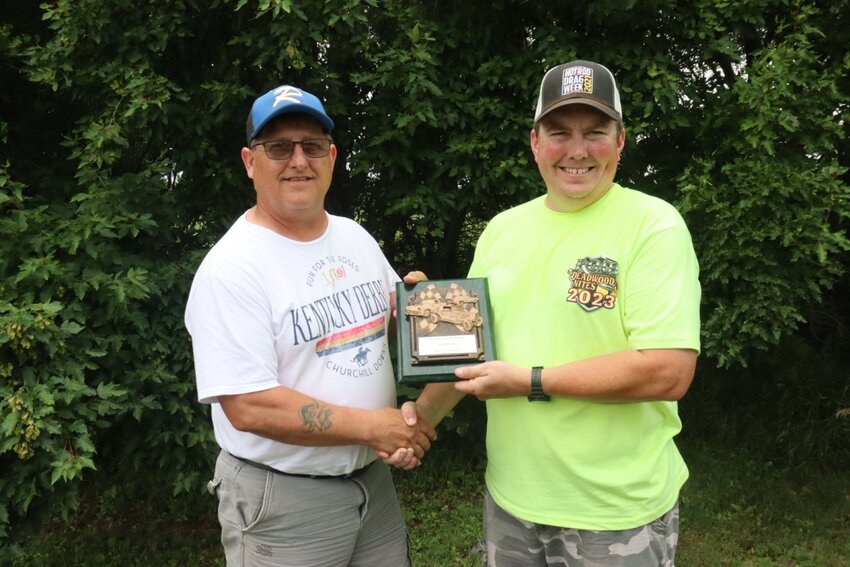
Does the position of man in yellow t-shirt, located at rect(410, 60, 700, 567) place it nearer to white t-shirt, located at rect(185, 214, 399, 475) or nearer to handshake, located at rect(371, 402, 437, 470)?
handshake, located at rect(371, 402, 437, 470)

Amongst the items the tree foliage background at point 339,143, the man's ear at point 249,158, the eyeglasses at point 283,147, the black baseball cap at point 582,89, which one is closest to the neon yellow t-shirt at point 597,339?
A: the black baseball cap at point 582,89

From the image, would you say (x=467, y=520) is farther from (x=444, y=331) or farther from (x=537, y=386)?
(x=537, y=386)

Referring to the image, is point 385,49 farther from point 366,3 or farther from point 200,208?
point 200,208

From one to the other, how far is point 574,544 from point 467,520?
287 cm

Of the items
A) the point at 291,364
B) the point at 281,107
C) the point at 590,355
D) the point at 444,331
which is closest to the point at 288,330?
the point at 291,364

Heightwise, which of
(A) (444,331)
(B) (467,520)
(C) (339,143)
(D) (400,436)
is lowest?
(B) (467,520)

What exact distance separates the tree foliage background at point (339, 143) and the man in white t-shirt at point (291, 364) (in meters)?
1.67

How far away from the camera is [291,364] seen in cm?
229

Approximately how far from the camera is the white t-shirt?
216cm

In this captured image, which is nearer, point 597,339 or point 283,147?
point 597,339

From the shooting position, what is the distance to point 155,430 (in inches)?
162

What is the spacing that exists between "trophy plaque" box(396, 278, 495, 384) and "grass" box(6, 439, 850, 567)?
8.54ft

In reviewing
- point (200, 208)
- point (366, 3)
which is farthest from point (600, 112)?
point (200, 208)

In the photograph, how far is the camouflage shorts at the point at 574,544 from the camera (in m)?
2.16
